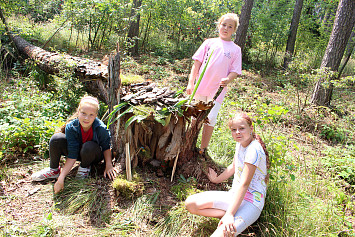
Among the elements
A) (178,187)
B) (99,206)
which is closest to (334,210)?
(178,187)

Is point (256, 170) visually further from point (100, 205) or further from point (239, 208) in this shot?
point (100, 205)

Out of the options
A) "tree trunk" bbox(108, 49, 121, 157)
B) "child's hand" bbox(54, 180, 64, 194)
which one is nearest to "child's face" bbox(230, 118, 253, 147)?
"tree trunk" bbox(108, 49, 121, 157)

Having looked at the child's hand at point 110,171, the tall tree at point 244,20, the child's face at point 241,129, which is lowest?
the child's hand at point 110,171

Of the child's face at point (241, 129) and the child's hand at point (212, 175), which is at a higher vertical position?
the child's face at point (241, 129)

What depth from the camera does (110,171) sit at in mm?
2561

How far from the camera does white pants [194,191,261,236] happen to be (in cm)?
184

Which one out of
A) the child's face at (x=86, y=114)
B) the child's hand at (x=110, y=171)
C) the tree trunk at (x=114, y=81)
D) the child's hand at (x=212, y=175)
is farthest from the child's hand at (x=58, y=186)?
the child's hand at (x=212, y=175)

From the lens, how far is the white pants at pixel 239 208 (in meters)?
1.84

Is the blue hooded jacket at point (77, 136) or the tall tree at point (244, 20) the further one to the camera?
the tall tree at point (244, 20)

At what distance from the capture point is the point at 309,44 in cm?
1077

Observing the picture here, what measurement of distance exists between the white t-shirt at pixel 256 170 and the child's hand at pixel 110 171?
4.43ft

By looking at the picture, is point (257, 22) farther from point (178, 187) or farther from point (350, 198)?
point (178, 187)

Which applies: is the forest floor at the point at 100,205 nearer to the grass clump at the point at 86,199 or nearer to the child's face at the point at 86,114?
the grass clump at the point at 86,199

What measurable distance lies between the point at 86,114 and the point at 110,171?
709 millimetres
